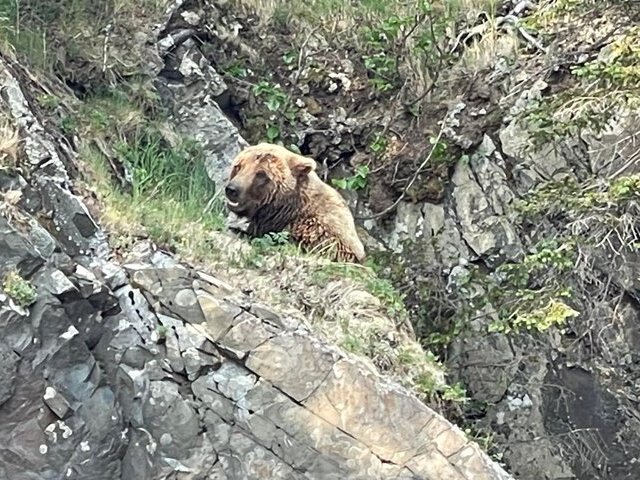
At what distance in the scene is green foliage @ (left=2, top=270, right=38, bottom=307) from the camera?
5141 millimetres

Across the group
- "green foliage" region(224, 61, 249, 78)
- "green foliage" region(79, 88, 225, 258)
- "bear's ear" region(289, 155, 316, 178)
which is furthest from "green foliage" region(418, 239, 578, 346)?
"green foliage" region(224, 61, 249, 78)

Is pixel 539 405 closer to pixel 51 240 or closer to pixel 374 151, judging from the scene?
pixel 374 151

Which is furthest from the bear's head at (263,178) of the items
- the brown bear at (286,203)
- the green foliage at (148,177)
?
the green foliage at (148,177)

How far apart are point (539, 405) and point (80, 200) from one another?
4.50 meters

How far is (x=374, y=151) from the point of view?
9430 mm

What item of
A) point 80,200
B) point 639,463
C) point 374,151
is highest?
point 80,200

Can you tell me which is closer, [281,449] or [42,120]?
[281,449]

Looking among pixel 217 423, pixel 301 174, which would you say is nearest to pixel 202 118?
pixel 301 174

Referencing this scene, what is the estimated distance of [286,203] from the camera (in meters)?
7.59

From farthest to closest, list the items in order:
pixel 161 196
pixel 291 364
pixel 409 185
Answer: pixel 409 185 < pixel 161 196 < pixel 291 364

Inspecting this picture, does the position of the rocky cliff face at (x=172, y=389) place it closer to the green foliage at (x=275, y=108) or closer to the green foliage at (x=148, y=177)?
the green foliage at (x=148, y=177)

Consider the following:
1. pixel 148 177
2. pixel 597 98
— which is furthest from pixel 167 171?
pixel 597 98

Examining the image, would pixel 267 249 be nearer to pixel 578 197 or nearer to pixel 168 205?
pixel 168 205

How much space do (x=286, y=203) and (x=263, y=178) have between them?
0.27m
